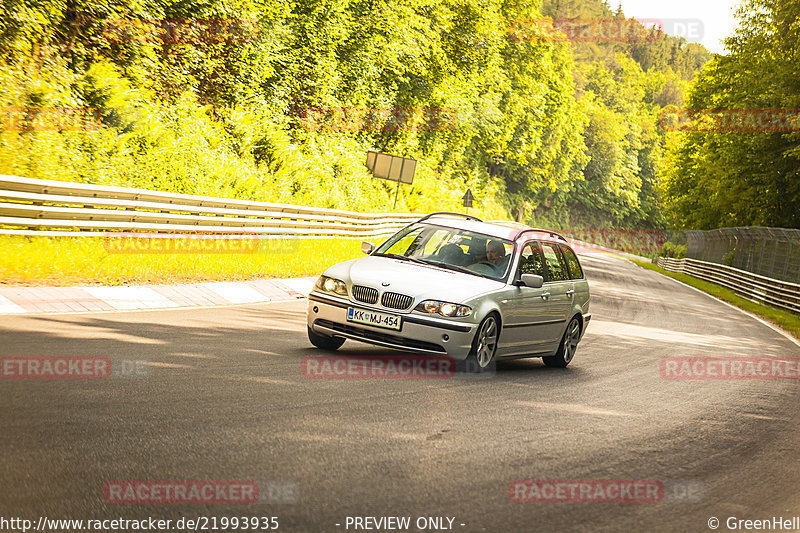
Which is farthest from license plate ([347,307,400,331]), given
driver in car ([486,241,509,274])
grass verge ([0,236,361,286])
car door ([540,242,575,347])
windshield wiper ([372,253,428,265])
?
grass verge ([0,236,361,286])

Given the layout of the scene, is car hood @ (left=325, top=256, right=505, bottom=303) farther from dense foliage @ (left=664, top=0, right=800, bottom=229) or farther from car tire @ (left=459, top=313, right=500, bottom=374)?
dense foliage @ (left=664, top=0, right=800, bottom=229)

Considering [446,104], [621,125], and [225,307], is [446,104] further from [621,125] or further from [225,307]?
[621,125]

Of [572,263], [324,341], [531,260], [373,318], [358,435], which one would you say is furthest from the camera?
[572,263]

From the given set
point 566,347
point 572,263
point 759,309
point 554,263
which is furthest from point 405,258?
point 759,309

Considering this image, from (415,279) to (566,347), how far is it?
2.95 m

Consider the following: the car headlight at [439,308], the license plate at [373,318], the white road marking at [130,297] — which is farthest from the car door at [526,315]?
the white road marking at [130,297]

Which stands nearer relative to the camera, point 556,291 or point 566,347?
point 556,291

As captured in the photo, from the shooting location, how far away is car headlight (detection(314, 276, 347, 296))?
29.4 ft

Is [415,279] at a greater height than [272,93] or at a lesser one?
lesser

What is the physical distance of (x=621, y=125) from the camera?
332 ft

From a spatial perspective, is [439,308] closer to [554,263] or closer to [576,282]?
[554,263]

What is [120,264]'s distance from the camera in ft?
43.5

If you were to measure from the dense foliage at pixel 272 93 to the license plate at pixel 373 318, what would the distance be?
758 cm

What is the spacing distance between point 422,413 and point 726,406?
165 inches
